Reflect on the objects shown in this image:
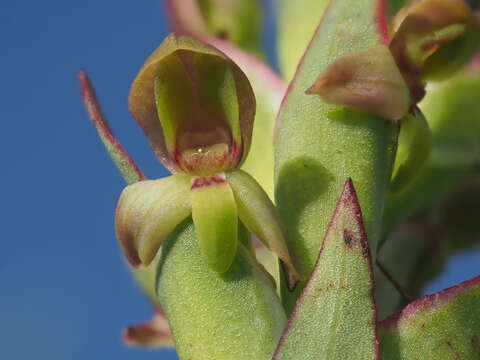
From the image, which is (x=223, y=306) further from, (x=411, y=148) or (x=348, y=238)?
(x=411, y=148)

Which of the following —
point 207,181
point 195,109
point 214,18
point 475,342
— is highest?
point 214,18

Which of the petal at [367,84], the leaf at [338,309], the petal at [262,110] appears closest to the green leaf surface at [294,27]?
the petal at [262,110]

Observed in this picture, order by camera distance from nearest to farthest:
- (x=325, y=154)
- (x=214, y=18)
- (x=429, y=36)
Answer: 1. (x=325, y=154)
2. (x=429, y=36)
3. (x=214, y=18)

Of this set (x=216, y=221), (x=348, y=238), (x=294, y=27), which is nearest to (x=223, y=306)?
(x=216, y=221)

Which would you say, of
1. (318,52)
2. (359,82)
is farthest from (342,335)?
(318,52)

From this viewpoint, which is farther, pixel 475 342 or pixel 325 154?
pixel 325 154

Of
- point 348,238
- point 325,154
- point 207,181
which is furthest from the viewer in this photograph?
point 325,154

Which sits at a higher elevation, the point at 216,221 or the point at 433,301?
the point at 216,221
